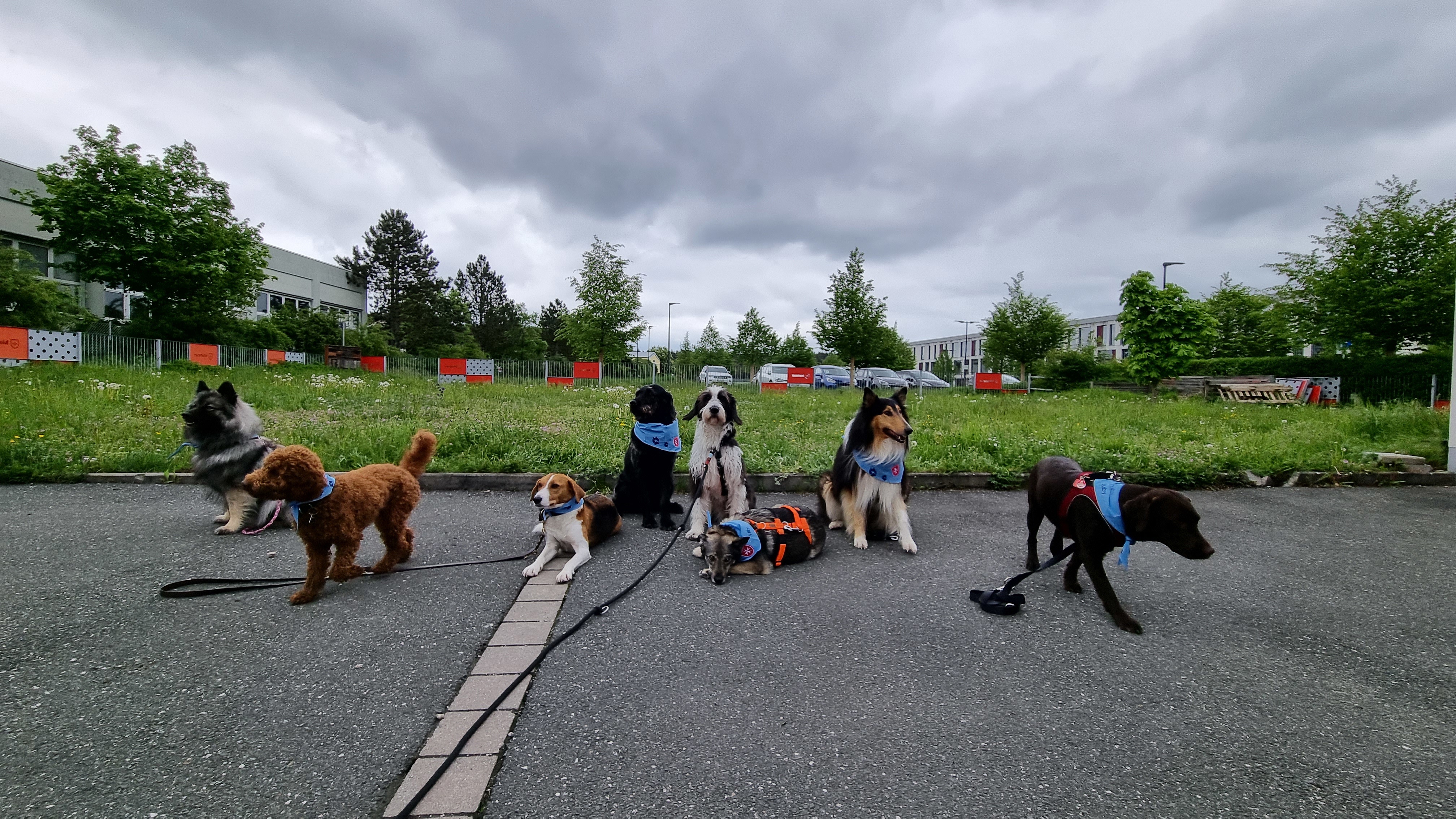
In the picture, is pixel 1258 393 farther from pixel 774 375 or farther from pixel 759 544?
pixel 759 544

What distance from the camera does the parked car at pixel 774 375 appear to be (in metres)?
28.9

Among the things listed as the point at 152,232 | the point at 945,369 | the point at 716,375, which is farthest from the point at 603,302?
the point at 945,369

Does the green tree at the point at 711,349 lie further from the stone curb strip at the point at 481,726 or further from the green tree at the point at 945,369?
the stone curb strip at the point at 481,726

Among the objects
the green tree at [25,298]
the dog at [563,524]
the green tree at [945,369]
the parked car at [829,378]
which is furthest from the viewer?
the green tree at [945,369]

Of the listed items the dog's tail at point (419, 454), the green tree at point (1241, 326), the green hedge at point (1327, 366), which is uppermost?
the green tree at point (1241, 326)

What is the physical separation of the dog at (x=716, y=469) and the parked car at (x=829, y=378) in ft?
79.9

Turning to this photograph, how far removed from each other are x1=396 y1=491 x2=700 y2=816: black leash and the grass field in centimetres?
282

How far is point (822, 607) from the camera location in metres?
3.57

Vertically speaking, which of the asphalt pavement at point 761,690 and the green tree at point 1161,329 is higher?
the green tree at point 1161,329

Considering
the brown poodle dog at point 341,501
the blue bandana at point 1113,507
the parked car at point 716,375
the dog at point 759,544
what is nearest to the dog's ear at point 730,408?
the dog at point 759,544

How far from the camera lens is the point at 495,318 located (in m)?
64.0

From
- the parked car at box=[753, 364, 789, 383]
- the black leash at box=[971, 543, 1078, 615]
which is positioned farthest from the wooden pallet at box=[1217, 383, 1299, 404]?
the black leash at box=[971, 543, 1078, 615]

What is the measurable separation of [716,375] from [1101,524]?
90.0 ft

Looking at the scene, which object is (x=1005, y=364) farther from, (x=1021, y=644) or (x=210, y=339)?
(x=210, y=339)
